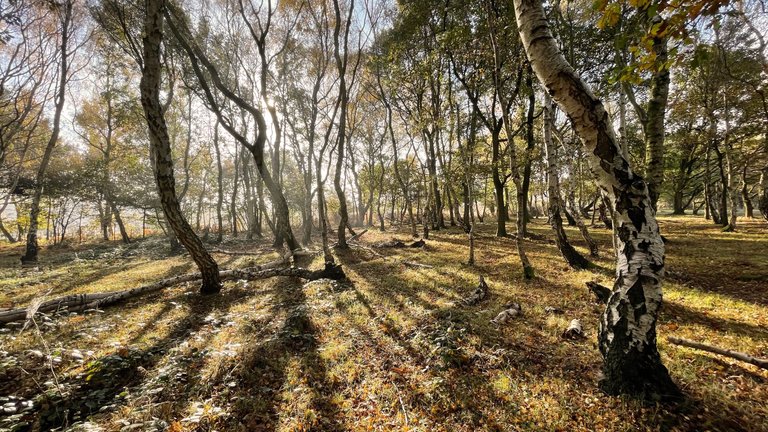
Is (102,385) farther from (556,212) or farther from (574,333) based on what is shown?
(556,212)

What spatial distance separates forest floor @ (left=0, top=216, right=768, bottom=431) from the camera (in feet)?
10.4

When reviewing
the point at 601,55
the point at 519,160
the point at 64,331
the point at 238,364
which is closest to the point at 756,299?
the point at 519,160

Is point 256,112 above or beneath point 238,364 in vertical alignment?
above

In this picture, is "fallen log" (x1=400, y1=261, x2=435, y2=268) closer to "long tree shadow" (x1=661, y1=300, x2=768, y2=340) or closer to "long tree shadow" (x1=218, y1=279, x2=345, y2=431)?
"long tree shadow" (x1=218, y1=279, x2=345, y2=431)

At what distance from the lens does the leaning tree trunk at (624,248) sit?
302 centimetres

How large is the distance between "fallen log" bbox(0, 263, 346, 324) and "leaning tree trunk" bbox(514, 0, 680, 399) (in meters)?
6.17

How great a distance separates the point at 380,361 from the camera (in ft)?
15.0

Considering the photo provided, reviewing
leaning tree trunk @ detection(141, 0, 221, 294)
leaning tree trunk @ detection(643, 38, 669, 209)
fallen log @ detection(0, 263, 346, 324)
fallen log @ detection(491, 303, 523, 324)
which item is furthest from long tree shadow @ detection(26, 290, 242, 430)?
leaning tree trunk @ detection(643, 38, 669, 209)

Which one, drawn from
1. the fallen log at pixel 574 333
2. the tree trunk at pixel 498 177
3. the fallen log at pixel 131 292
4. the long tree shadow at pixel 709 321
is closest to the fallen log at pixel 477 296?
the fallen log at pixel 574 333

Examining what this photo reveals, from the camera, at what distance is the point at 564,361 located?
4082 millimetres

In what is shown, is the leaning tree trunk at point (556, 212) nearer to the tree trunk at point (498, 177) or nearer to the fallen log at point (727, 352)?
the tree trunk at point (498, 177)

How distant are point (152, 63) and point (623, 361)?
1062 cm

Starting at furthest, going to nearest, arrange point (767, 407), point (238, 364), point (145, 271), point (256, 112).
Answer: point (145, 271)
point (256, 112)
point (238, 364)
point (767, 407)

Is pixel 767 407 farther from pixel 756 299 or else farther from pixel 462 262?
pixel 462 262
